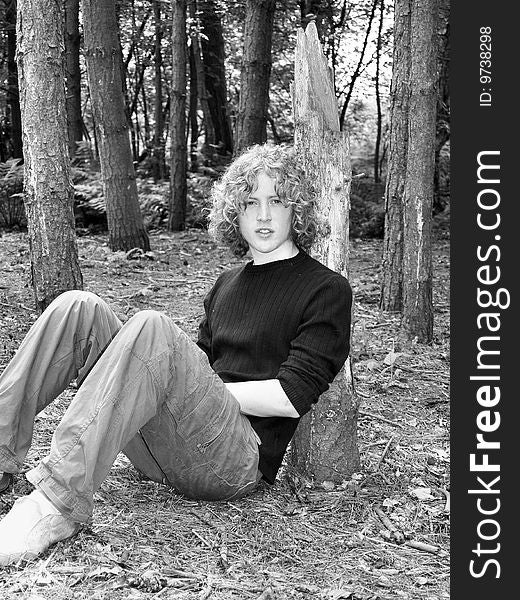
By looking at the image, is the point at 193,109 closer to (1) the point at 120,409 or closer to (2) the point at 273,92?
(2) the point at 273,92

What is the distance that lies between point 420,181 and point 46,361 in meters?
3.96

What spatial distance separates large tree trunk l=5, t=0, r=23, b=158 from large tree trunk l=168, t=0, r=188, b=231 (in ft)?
15.2

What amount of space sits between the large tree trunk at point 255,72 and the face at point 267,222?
20.5 feet

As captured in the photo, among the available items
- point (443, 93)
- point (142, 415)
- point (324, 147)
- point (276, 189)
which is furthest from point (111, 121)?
point (142, 415)

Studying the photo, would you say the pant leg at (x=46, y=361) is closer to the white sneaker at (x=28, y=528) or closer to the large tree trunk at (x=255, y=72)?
the white sneaker at (x=28, y=528)

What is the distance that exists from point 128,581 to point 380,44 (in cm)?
1512

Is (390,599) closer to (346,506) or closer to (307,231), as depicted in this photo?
(346,506)

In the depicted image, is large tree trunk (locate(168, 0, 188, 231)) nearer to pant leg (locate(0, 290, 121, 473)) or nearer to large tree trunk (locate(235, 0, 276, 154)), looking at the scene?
large tree trunk (locate(235, 0, 276, 154))

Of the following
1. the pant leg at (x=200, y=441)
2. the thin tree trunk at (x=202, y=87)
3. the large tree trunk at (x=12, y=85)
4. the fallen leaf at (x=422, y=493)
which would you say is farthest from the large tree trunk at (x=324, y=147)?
the large tree trunk at (x=12, y=85)

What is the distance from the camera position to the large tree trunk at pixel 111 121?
916 cm

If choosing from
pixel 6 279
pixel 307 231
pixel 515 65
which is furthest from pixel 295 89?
pixel 6 279

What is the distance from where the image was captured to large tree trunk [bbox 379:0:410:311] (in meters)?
6.75

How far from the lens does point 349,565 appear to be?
298 cm

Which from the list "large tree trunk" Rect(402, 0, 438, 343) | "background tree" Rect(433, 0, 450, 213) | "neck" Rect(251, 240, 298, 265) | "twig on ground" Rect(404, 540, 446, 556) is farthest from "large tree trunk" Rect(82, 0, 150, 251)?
"twig on ground" Rect(404, 540, 446, 556)
